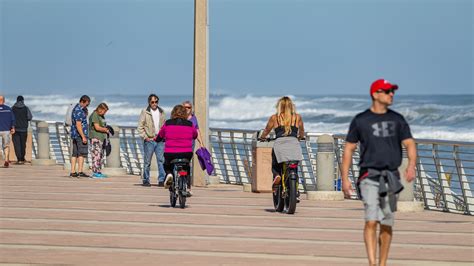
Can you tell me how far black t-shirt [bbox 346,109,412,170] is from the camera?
1189cm

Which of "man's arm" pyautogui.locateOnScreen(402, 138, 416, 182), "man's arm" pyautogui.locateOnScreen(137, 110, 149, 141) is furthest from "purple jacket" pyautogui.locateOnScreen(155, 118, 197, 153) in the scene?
"man's arm" pyautogui.locateOnScreen(402, 138, 416, 182)

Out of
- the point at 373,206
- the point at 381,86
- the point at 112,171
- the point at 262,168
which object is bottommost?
the point at 373,206

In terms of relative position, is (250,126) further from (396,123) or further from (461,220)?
(396,123)

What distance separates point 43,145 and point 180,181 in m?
14.9

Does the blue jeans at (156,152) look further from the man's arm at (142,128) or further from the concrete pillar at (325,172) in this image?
the concrete pillar at (325,172)

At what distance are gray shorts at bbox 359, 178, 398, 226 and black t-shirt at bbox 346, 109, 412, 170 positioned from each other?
173 millimetres

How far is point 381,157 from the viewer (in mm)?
11922

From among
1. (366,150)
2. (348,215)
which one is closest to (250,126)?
(348,215)

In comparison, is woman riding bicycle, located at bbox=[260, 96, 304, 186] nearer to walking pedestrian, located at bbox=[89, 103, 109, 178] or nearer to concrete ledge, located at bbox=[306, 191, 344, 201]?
concrete ledge, located at bbox=[306, 191, 344, 201]

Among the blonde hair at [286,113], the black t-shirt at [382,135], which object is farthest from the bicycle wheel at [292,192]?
the black t-shirt at [382,135]

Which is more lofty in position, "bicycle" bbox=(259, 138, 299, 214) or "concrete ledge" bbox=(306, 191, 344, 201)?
"concrete ledge" bbox=(306, 191, 344, 201)

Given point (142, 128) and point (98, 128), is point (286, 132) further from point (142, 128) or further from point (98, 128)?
point (98, 128)

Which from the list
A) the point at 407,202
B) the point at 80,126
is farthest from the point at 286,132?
the point at 80,126

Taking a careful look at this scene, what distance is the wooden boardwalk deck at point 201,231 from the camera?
1340 centimetres
